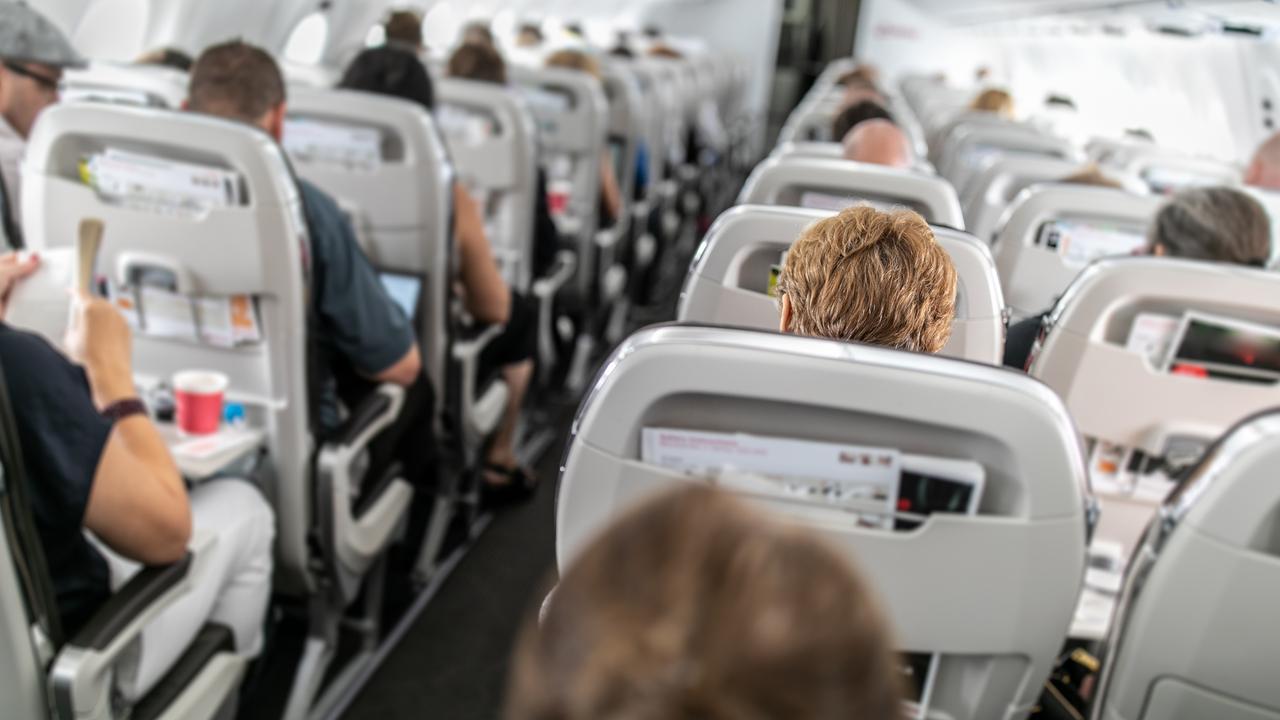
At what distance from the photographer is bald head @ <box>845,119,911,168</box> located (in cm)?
369

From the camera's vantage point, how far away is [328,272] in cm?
272

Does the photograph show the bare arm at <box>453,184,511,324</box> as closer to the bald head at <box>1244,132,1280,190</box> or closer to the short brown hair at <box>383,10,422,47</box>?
the short brown hair at <box>383,10,422,47</box>

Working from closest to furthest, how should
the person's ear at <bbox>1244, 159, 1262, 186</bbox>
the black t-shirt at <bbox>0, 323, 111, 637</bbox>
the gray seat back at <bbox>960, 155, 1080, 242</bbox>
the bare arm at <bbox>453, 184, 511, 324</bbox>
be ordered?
1. the black t-shirt at <bbox>0, 323, 111, 637</bbox>
2. the bare arm at <bbox>453, 184, 511, 324</bbox>
3. the gray seat back at <bbox>960, 155, 1080, 242</bbox>
4. the person's ear at <bbox>1244, 159, 1262, 186</bbox>

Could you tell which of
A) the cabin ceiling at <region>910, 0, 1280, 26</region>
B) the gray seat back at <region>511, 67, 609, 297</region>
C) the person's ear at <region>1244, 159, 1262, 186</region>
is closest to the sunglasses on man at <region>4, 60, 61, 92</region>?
the gray seat back at <region>511, 67, 609, 297</region>

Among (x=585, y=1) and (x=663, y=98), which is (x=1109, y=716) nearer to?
(x=663, y=98)

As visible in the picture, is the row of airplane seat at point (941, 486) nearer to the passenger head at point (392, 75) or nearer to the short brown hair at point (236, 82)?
the short brown hair at point (236, 82)

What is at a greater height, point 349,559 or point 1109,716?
point 1109,716

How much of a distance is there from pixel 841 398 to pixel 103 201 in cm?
186

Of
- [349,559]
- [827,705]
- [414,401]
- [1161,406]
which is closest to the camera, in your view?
[827,705]

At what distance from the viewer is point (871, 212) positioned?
156 centimetres

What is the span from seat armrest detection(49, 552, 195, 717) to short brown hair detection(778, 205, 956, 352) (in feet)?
4.25

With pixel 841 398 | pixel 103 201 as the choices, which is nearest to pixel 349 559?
pixel 103 201

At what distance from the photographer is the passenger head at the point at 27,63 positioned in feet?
10.0

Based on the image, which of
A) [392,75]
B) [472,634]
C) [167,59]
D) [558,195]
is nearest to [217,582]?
[472,634]
